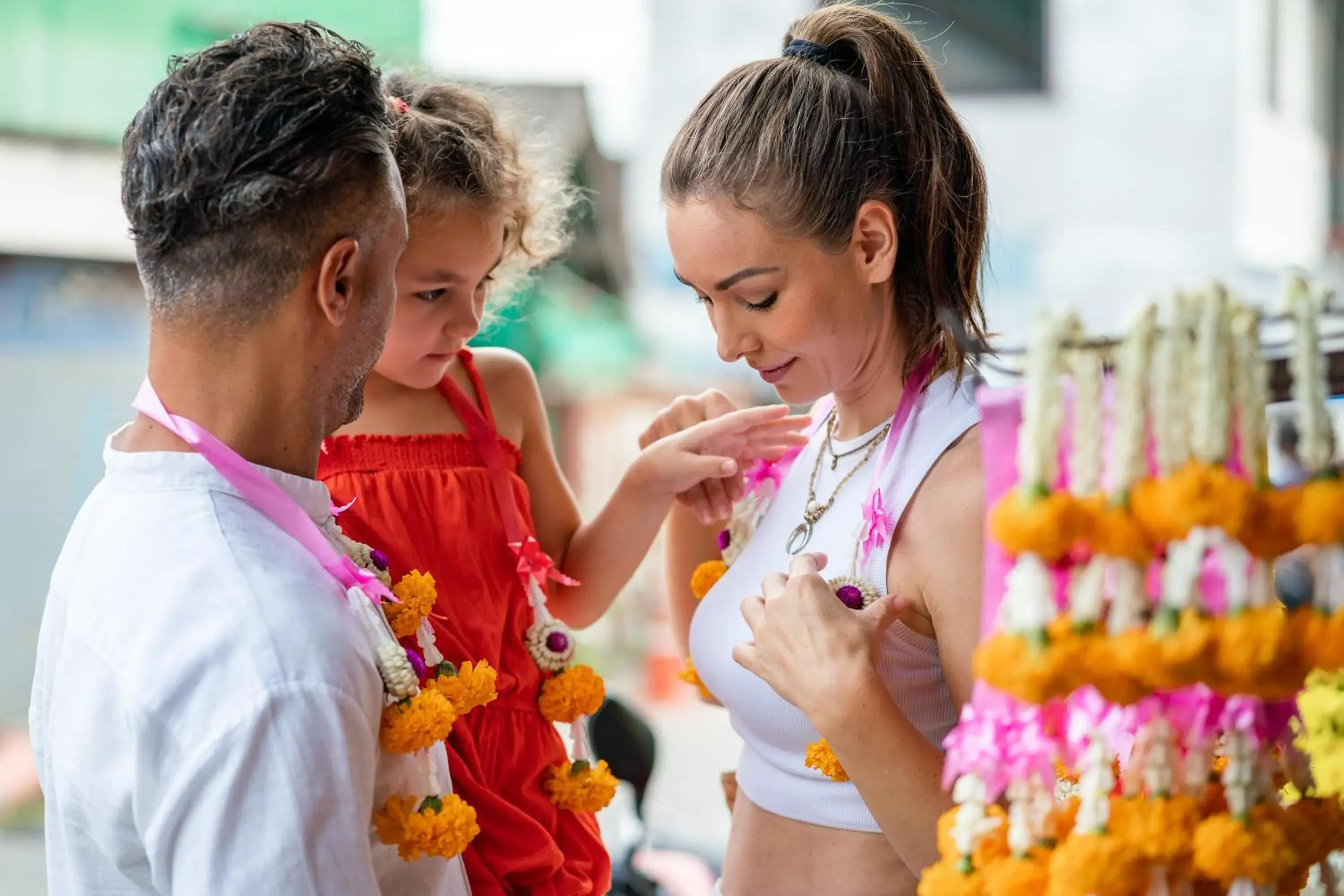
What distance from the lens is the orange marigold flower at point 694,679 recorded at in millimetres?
1765

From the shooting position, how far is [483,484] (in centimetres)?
171

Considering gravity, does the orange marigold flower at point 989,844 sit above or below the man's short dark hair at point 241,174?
below

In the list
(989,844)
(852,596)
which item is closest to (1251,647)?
(989,844)

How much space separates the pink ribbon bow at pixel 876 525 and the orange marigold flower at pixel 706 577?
1.23 feet

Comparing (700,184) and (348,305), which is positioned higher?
(700,184)

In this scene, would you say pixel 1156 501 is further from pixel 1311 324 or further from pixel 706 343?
pixel 706 343

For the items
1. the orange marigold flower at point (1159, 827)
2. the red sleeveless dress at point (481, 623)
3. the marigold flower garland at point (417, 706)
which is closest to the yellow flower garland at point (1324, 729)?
the orange marigold flower at point (1159, 827)

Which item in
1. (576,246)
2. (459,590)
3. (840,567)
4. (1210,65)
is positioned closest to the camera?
(840,567)

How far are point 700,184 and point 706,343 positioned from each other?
23.0ft

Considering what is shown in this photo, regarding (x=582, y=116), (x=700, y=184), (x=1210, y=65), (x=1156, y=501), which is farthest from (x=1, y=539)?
(x=1210, y=65)

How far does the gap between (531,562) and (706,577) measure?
0.27 metres

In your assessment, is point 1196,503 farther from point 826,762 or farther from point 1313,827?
point 826,762

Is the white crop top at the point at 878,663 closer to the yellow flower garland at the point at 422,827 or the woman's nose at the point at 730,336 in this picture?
the woman's nose at the point at 730,336

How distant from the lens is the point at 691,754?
708 cm
